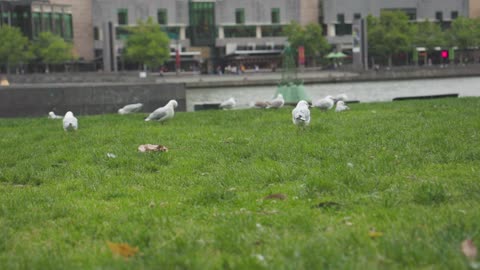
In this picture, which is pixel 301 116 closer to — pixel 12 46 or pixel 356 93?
pixel 356 93

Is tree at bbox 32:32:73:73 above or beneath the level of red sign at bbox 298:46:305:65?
above

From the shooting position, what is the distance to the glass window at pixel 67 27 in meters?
86.1

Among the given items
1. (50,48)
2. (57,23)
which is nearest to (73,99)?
(50,48)

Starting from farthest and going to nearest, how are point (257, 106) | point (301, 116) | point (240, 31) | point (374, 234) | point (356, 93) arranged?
point (240, 31), point (356, 93), point (257, 106), point (301, 116), point (374, 234)

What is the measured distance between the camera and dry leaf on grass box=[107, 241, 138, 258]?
152 inches

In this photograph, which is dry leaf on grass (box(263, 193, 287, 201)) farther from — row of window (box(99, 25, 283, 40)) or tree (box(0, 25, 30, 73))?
row of window (box(99, 25, 283, 40))

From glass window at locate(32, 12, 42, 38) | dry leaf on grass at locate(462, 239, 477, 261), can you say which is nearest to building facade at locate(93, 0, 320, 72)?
glass window at locate(32, 12, 42, 38)

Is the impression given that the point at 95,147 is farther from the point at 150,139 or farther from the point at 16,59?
the point at 16,59

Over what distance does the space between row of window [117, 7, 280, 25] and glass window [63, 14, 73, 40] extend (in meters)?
7.68

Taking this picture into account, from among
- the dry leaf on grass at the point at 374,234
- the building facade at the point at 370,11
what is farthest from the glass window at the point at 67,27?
the dry leaf on grass at the point at 374,234

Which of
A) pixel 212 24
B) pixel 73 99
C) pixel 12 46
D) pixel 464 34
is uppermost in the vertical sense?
pixel 212 24

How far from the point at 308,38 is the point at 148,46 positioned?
2330 centimetres

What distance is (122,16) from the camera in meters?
92.1

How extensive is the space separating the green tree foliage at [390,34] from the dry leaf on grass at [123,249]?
8065 cm
